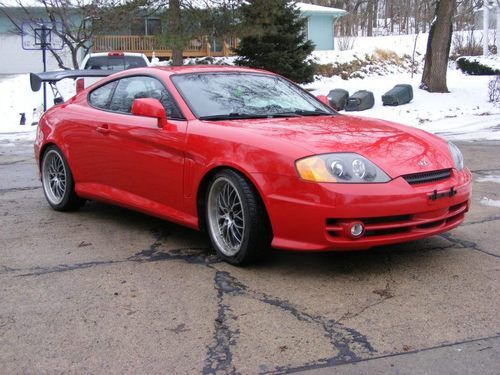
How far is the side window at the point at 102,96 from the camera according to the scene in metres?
5.77

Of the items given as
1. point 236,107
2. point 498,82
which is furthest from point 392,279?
point 498,82

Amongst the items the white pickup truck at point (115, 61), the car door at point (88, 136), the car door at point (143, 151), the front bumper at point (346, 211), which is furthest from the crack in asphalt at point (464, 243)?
the white pickup truck at point (115, 61)

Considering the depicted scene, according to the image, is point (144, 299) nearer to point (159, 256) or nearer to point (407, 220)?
point (159, 256)

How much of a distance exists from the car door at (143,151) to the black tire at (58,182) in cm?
69

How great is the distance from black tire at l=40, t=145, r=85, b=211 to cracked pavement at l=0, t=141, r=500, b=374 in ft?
2.32

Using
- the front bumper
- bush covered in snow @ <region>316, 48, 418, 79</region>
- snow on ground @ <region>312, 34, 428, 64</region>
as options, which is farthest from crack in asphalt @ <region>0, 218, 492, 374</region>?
snow on ground @ <region>312, 34, 428, 64</region>

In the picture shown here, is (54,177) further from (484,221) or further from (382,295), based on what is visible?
(484,221)

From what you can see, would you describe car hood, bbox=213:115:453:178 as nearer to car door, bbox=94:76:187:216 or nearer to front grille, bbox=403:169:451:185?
front grille, bbox=403:169:451:185

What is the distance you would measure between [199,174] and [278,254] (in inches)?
34.7

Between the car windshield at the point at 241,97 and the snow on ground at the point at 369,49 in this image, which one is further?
the snow on ground at the point at 369,49

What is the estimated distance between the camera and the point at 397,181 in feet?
12.9

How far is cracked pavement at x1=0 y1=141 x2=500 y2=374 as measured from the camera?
3053 mm

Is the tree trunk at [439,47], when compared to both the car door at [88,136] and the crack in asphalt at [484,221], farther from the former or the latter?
the car door at [88,136]

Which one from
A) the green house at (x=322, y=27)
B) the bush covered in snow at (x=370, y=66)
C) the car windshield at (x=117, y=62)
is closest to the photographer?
the car windshield at (x=117, y=62)
